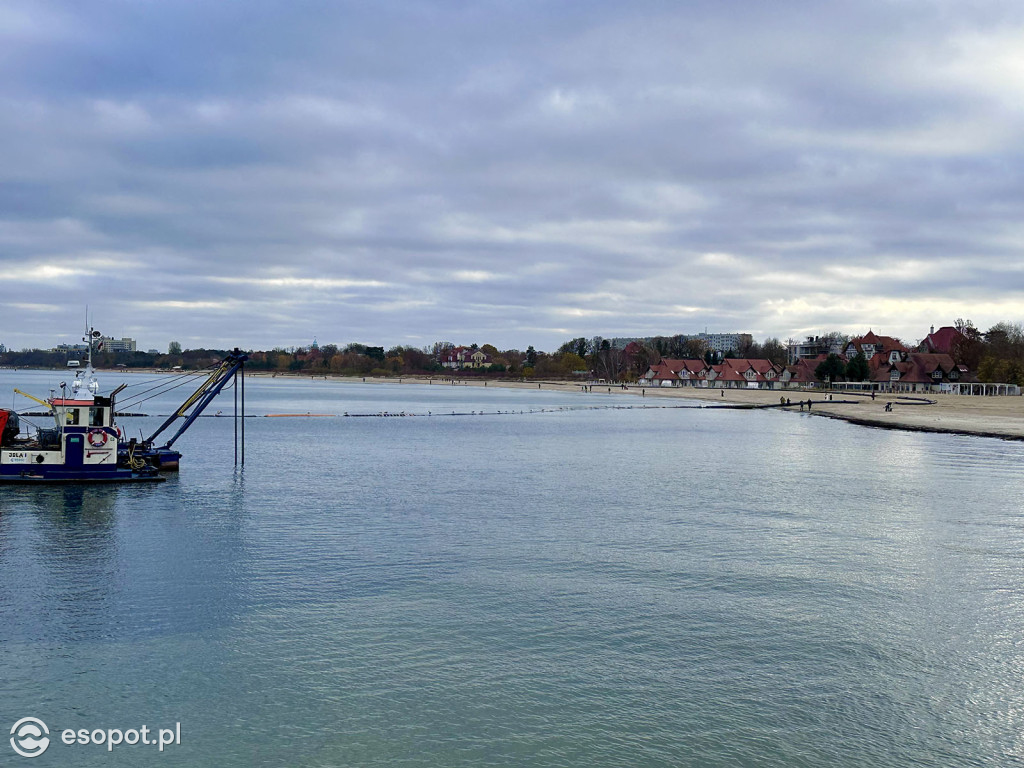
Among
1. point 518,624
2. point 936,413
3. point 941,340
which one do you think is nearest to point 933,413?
point 936,413

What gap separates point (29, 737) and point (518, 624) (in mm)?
9703

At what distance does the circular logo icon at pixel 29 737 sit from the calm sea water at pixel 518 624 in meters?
0.20

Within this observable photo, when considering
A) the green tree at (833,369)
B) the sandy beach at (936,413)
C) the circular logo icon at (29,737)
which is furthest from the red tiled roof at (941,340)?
the circular logo icon at (29,737)

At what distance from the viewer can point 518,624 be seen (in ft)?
60.1

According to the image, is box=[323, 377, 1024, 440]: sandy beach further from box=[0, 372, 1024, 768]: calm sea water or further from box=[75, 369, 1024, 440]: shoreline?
box=[0, 372, 1024, 768]: calm sea water

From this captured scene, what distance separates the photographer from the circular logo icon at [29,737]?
41.5 ft

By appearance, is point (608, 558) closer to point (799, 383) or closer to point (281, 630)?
point (281, 630)

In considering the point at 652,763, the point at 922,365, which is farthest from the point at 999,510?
the point at 922,365

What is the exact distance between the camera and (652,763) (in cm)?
1249

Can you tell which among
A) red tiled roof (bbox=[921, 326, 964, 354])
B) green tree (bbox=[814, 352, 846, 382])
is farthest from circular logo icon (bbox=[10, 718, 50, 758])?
red tiled roof (bbox=[921, 326, 964, 354])

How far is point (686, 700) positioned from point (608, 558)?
1022 cm

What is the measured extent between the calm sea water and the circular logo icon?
0.20 metres

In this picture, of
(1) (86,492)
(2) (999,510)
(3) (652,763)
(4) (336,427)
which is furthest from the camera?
(4) (336,427)

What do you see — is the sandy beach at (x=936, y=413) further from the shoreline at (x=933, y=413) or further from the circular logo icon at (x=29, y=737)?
the circular logo icon at (x=29, y=737)
